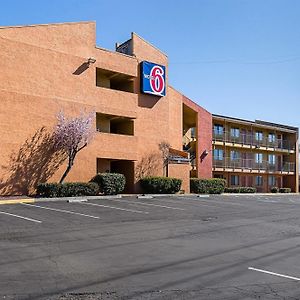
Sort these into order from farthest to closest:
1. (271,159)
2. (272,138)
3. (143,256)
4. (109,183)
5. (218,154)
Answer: (271,159), (272,138), (218,154), (109,183), (143,256)

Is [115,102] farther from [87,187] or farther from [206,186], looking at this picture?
[206,186]

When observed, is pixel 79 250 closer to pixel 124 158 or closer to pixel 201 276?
pixel 201 276

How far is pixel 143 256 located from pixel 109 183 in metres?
17.3

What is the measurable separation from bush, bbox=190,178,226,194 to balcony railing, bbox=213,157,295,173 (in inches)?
316

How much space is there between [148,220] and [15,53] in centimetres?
1382

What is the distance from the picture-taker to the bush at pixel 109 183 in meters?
26.3

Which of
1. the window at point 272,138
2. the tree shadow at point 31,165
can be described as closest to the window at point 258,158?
the window at point 272,138

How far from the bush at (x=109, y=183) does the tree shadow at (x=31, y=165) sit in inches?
100

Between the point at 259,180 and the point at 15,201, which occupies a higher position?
the point at 259,180

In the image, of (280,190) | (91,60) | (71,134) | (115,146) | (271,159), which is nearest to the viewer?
(71,134)

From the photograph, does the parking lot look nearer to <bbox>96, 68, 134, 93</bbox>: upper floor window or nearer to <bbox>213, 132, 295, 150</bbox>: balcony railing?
<bbox>96, 68, 134, 93</bbox>: upper floor window

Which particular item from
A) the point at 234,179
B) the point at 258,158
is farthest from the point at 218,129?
the point at 258,158

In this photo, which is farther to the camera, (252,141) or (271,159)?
(271,159)

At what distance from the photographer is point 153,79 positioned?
31.3 meters
